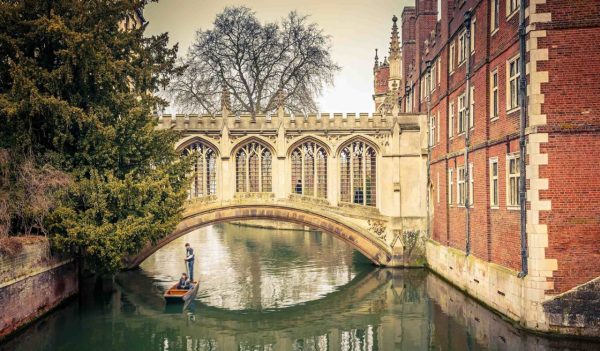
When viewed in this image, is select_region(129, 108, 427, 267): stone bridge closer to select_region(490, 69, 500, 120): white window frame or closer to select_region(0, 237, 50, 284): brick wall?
select_region(490, 69, 500, 120): white window frame

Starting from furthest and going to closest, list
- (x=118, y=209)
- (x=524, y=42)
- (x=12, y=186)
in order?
1. (x=118, y=209)
2. (x=12, y=186)
3. (x=524, y=42)

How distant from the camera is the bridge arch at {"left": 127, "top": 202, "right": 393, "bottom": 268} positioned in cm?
2131

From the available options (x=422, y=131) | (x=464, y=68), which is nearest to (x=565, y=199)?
(x=464, y=68)

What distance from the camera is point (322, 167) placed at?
72.7 feet

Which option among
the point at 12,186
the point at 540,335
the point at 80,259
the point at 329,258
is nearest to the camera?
the point at 540,335

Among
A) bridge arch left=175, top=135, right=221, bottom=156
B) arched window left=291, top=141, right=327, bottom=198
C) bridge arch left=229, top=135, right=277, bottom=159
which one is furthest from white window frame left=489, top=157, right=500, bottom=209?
bridge arch left=175, top=135, right=221, bottom=156

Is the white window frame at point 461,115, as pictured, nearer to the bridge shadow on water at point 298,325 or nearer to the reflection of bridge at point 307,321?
the bridge shadow on water at point 298,325

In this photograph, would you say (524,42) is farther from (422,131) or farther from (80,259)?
(80,259)

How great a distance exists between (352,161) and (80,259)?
11070 millimetres

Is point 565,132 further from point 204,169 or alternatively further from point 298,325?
point 204,169

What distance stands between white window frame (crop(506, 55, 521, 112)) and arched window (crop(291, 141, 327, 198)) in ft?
32.4

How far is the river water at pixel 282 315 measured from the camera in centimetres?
1251

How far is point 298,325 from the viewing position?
14594 mm

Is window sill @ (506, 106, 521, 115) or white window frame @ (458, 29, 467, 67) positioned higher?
white window frame @ (458, 29, 467, 67)
